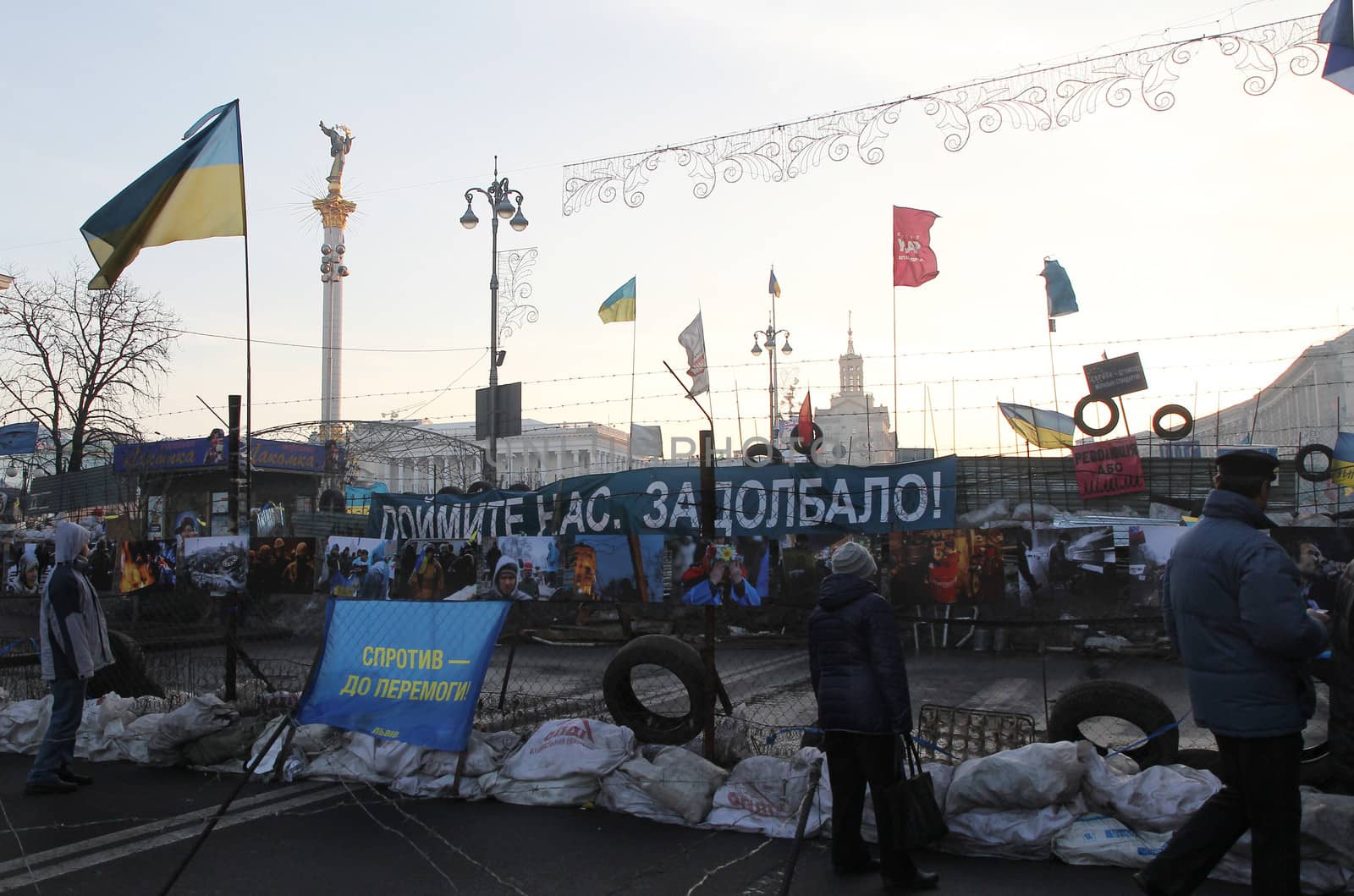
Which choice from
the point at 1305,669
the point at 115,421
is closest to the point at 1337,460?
the point at 1305,669

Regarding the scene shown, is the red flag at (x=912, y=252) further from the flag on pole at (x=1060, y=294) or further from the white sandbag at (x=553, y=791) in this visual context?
the white sandbag at (x=553, y=791)

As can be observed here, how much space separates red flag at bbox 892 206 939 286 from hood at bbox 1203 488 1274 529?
12.8 m

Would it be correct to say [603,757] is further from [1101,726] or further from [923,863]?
[1101,726]

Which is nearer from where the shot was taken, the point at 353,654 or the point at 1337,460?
the point at 353,654

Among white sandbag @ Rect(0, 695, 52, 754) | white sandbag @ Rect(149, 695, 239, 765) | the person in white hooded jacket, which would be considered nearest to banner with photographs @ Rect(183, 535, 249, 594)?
white sandbag @ Rect(0, 695, 52, 754)

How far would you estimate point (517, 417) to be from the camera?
746 inches

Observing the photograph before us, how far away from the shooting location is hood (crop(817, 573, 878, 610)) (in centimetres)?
479

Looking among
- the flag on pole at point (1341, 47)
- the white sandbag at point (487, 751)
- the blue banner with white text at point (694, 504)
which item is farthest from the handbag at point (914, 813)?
the flag on pole at point (1341, 47)

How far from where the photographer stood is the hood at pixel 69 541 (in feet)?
22.2

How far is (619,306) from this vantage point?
20594mm

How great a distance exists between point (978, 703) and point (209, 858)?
24.3 feet

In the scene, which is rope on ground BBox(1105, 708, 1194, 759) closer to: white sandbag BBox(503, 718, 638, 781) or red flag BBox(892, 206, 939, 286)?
white sandbag BBox(503, 718, 638, 781)

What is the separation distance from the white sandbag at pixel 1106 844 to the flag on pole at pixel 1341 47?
6.17 metres

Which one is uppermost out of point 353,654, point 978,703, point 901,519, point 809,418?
point 809,418
